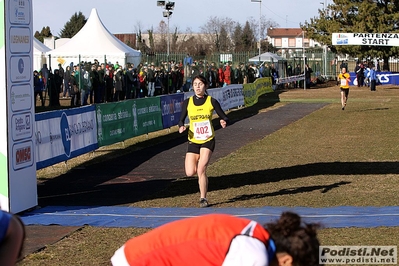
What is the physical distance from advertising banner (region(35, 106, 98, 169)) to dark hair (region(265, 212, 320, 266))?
35.7 ft

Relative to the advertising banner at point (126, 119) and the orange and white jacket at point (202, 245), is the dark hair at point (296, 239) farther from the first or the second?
the advertising banner at point (126, 119)

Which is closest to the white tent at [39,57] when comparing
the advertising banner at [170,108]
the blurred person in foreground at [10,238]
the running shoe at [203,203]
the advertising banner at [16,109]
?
the advertising banner at [170,108]

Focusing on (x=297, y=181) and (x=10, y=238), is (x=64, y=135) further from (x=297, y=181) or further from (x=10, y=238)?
(x=10, y=238)

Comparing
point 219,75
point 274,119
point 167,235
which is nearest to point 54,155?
point 167,235

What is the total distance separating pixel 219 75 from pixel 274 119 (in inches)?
625

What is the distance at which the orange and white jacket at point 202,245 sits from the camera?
3.57 metres

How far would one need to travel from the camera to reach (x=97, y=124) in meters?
17.9

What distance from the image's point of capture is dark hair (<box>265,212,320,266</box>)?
11.5ft

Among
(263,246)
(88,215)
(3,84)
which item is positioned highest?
(3,84)

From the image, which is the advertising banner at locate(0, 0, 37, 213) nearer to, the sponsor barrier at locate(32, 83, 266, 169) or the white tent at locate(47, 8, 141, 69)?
the sponsor barrier at locate(32, 83, 266, 169)

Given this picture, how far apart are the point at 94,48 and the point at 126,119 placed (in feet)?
75.8

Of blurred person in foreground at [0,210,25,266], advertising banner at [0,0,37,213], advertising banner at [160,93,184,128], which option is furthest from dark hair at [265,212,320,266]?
advertising banner at [160,93,184,128]

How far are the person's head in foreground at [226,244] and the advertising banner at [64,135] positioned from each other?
10.5 m

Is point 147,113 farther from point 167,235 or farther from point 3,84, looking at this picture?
point 167,235
